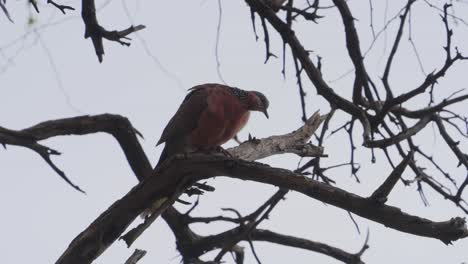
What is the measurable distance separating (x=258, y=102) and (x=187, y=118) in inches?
24.2

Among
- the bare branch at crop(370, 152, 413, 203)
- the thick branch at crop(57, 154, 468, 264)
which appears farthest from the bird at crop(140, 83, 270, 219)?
the bare branch at crop(370, 152, 413, 203)

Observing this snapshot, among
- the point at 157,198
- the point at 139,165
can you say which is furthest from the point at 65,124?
the point at 157,198

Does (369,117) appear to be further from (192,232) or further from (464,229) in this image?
(192,232)

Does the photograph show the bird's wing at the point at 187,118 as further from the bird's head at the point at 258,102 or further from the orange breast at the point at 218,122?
the bird's head at the point at 258,102

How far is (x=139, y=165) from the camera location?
5.72 metres

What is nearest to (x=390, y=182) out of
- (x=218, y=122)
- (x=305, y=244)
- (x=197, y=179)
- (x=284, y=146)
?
(x=197, y=179)

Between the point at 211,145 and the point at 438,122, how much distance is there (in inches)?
62.9

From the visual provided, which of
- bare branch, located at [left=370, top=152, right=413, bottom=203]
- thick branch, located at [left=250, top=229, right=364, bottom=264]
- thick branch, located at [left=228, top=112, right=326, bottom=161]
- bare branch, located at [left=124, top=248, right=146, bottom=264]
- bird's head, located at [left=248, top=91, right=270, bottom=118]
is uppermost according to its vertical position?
bird's head, located at [left=248, top=91, right=270, bottom=118]

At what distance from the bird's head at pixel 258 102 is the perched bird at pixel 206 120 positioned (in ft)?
0.12

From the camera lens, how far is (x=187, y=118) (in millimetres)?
5391

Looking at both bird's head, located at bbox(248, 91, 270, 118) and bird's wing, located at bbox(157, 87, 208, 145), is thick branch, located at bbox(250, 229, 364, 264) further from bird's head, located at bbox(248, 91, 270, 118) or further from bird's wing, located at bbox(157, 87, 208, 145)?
bird's wing, located at bbox(157, 87, 208, 145)

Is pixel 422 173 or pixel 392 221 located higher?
pixel 422 173

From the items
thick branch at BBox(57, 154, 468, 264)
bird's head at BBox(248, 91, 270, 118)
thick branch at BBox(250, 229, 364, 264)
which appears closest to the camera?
thick branch at BBox(57, 154, 468, 264)

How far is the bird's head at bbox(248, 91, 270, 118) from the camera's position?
5645mm
